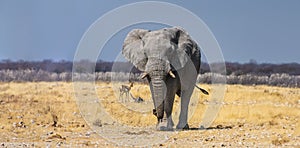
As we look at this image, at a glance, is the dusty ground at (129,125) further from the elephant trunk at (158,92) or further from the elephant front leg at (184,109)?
the elephant trunk at (158,92)

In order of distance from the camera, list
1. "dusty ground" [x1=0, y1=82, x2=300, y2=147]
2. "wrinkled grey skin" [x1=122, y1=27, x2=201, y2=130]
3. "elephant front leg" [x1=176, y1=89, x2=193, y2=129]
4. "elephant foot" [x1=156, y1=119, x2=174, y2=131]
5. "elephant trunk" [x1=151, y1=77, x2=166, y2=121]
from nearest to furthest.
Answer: "dusty ground" [x1=0, y1=82, x2=300, y2=147], "elephant trunk" [x1=151, y1=77, x2=166, y2=121], "wrinkled grey skin" [x1=122, y1=27, x2=201, y2=130], "elephant foot" [x1=156, y1=119, x2=174, y2=131], "elephant front leg" [x1=176, y1=89, x2=193, y2=129]

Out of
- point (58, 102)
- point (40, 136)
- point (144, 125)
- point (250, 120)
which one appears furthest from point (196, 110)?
point (40, 136)

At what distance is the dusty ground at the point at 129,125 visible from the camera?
56.0 ft

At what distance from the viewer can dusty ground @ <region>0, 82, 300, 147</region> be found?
1708 cm

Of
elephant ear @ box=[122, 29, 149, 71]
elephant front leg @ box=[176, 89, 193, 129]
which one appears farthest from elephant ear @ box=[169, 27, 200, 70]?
elephant front leg @ box=[176, 89, 193, 129]

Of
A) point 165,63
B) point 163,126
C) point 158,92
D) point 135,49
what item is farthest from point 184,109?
point 165,63

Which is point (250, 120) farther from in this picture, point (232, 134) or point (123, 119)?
point (232, 134)

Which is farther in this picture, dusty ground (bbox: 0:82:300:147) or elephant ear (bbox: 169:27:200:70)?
elephant ear (bbox: 169:27:200:70)

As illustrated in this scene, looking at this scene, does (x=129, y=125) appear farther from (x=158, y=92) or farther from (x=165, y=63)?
(x=165, y=63)

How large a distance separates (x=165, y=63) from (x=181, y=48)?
1.56m

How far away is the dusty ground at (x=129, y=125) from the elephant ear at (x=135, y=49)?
2040 millimetres

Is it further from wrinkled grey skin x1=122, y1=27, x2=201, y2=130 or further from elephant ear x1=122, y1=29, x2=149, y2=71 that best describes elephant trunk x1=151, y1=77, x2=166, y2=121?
elephant ear x1=122, y1=29, x2=149, y2=71

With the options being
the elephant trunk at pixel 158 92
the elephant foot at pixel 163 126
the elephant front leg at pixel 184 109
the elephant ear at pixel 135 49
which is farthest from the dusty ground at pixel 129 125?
the elephant ear at pixel 135 49

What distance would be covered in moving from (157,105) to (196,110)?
880 cm
